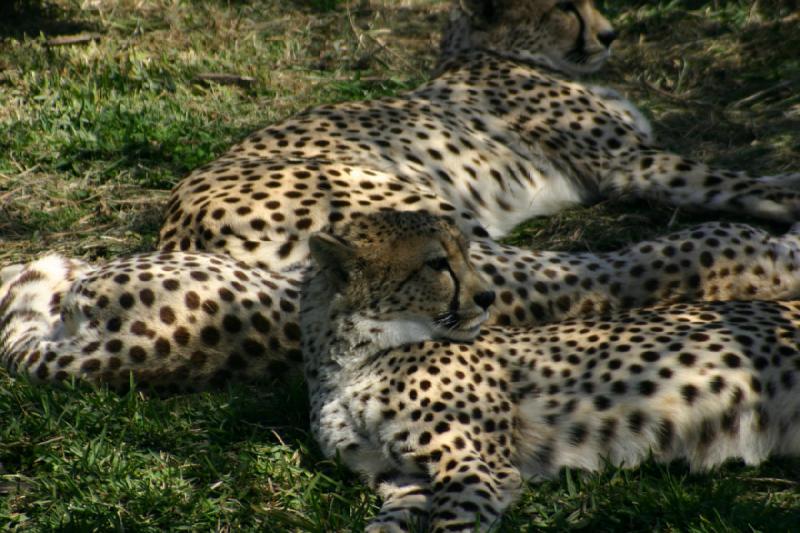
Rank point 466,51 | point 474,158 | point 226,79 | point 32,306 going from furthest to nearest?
1. point 226,79
2. point 466,51
3. point 474,158
4. point 32,306

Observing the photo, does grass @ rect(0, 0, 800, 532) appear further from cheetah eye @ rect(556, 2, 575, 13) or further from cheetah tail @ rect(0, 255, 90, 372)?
cheetah eye @ rect(556, 2, 575, 13)

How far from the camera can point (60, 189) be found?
239 inches

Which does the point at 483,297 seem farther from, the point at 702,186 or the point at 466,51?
the point at 466,51

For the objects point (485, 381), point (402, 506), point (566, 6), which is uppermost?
point (566, 6)

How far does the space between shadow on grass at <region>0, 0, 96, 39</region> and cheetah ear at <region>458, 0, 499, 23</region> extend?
10.4ft

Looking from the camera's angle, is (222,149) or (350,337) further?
(222,149)

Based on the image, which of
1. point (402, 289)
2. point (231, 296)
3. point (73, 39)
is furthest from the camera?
point (73, 39)

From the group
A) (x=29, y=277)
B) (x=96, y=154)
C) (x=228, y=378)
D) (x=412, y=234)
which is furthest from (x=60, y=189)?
(x=412, y=234)

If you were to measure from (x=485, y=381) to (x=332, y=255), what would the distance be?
0.67 m

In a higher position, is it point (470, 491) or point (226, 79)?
point (226, 79)

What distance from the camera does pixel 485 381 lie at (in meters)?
3.81

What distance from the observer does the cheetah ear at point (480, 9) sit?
6379 mm

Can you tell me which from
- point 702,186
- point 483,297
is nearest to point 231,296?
point 483,297

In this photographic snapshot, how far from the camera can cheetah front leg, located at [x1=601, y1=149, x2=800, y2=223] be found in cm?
517
